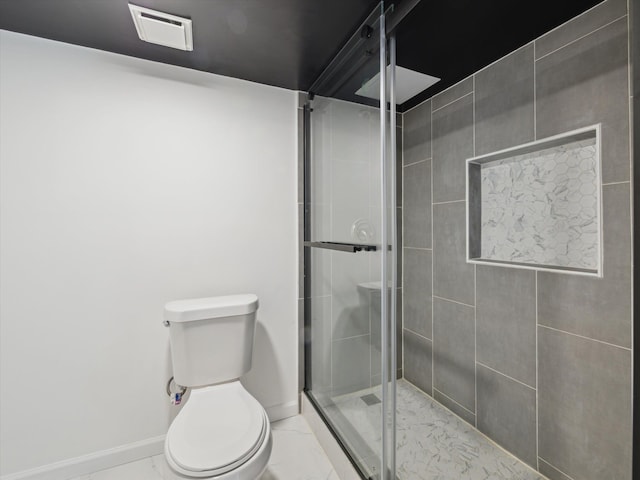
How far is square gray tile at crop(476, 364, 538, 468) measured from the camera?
4.86 feet

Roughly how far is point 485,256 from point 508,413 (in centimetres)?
85

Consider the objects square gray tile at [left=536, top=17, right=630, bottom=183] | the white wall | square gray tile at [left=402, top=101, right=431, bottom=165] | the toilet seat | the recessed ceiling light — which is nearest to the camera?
the toilet seat

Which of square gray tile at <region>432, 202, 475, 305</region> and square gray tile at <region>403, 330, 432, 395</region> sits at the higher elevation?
square gray tile at <region>432, 202, 475, 305</region>

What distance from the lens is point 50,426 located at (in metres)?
1.44

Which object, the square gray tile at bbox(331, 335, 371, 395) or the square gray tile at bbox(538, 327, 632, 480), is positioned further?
the square gray tile at bbox(331, 335, 371, 395)

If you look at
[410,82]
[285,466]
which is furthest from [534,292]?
[285,466]

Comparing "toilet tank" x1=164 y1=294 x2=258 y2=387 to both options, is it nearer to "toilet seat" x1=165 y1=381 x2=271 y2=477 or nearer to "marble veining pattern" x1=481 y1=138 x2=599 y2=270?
"toilet seat" x1=165 y1=381 x2=271 y2=477

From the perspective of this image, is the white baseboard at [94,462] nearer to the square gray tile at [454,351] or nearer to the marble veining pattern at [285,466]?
the marble veining pattern at [285,466]

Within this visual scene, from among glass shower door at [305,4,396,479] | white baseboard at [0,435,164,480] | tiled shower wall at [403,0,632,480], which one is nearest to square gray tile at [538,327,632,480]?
tiled shower wall at [403,0,632,480]

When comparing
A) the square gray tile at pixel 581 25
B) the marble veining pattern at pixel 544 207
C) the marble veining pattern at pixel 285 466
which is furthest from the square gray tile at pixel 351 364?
the square gray tile at pixel 581 25

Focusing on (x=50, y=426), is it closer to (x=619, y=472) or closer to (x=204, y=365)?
(x=204, y=365)

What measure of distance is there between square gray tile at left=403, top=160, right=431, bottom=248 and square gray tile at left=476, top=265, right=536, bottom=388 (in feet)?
1.68

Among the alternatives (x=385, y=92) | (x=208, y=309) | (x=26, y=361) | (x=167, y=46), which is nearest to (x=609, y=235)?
(x=385, y=92)

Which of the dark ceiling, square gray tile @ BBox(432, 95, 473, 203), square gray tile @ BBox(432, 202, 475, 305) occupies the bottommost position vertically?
square gray tile @ BBox(432, 202, 475, 305)
